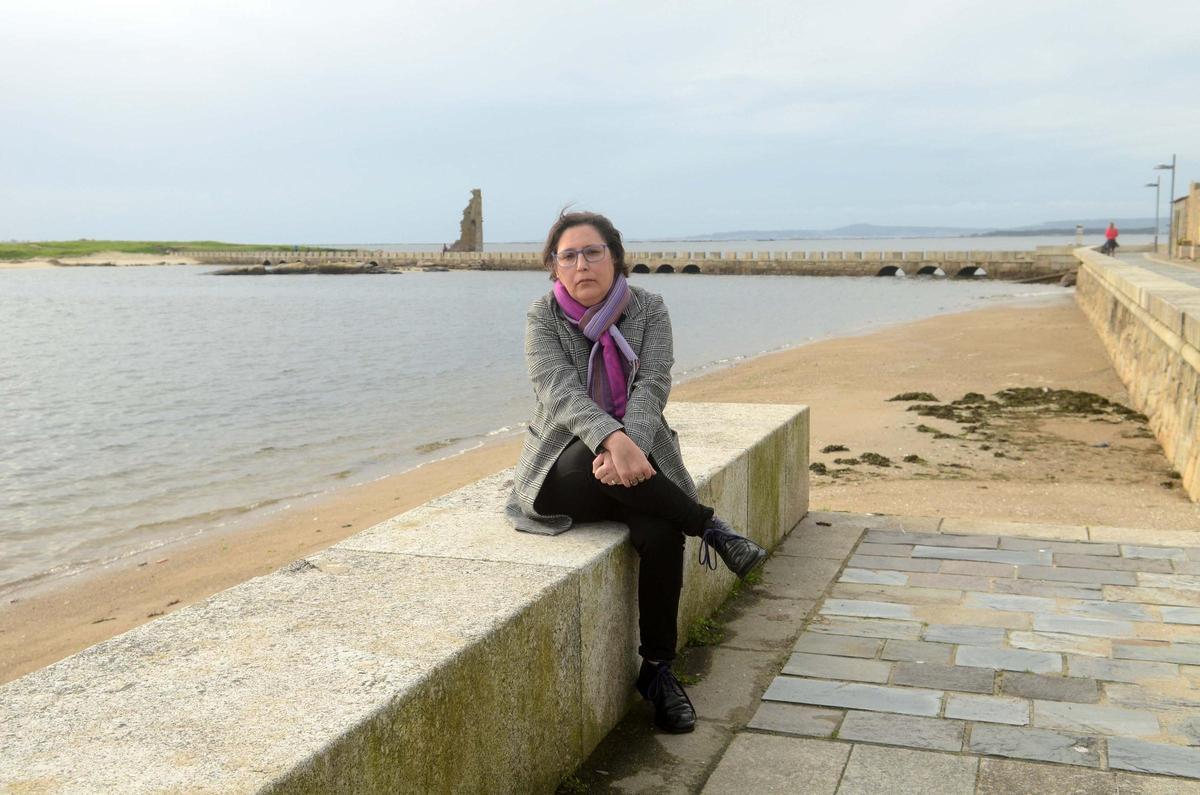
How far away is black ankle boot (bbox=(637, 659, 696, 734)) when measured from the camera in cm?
327

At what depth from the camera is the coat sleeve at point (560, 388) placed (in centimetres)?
344

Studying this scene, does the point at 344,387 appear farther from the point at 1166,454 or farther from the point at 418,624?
the point at 418,624

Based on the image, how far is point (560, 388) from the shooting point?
3.57m

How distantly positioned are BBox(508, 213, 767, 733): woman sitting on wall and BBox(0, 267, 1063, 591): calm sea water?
631 cm

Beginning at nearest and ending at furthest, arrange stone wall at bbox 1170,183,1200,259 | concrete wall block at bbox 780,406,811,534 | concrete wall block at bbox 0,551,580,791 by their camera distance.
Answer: concrete wall block at bbox 0,551,580,791 < concrete wall block at bbox 780,406,811,534 < stone wall at bbox 1170,183,1200,259

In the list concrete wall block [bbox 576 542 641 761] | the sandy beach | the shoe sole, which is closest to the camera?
concrete wall block [bbox 576 542 641 761]

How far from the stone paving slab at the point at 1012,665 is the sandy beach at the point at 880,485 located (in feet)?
6.35

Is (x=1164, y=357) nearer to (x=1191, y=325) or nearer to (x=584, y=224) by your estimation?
(x=1191, y=325)

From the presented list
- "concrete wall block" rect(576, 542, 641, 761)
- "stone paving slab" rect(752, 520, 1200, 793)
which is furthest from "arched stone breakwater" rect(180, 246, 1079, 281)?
"concrete wall block" rect(576, 542, 641, 761)

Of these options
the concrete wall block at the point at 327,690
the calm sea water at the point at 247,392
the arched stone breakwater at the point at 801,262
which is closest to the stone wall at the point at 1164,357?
the concrete wall block at the point at 327,690

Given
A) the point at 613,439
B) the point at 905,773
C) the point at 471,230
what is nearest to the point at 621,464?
the point at 613,439

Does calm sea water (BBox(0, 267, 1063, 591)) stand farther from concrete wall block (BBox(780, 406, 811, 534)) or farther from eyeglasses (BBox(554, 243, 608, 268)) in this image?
eyeglasses (BBox(554, 243, 608, 268))

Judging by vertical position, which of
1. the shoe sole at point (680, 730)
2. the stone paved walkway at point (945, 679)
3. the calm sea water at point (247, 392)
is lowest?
the calm sea water at point (247, 392)

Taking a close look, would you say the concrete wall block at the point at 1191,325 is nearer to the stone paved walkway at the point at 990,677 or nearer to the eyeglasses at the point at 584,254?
the stone paved walkway at the point at 990,677
